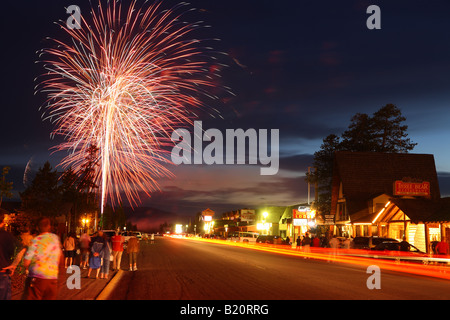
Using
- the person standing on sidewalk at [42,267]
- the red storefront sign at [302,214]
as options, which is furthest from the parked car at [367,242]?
the person standing on sidewalk at [42,267]

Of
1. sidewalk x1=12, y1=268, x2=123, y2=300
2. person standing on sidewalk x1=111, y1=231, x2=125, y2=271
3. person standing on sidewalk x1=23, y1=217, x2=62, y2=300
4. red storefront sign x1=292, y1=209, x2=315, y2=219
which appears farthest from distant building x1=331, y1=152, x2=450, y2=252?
person standing on sidewalk x1=23, y1=217, x2=62, y2=300

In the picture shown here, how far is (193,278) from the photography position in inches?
712

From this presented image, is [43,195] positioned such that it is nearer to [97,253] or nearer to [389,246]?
[389,246]

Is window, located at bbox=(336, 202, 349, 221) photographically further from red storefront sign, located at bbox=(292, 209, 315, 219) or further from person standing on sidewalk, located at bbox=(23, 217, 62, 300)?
person standing on sidewalk, located at bbox=(23, 217, 62, 300)

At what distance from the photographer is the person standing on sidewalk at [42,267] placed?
8031mm

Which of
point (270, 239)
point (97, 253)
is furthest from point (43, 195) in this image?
point (97, 253)

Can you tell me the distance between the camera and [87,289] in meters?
Answer: 14.4

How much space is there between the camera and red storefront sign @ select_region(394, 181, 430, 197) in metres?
43.5

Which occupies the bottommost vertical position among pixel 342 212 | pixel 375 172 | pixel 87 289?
pixel 87 289

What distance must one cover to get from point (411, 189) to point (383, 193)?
4.67 m

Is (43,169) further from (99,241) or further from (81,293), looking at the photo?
(81,293)

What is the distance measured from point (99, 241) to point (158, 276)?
2.52 meters
